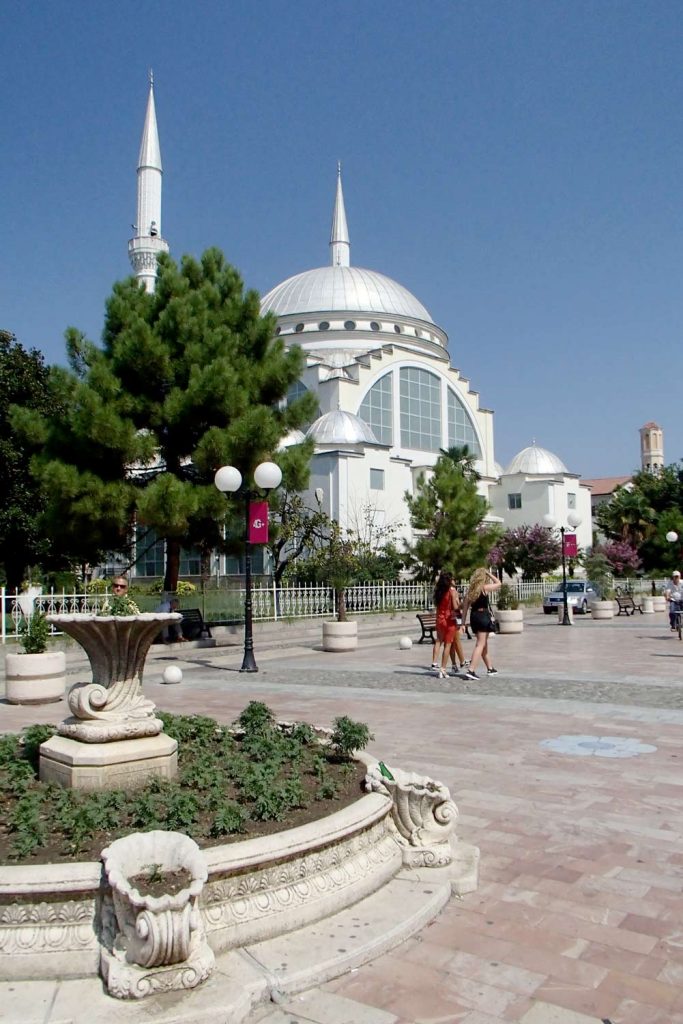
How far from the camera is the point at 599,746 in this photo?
24.7 ft

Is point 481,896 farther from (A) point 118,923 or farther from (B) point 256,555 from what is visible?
(B) point 256,555

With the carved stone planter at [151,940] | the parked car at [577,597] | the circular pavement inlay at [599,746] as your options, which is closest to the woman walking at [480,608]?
the circular pavement inlay at [599,746]

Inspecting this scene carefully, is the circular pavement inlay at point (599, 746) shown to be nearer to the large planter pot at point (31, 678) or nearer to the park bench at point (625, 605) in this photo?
the large planter pot at point (31, 678)

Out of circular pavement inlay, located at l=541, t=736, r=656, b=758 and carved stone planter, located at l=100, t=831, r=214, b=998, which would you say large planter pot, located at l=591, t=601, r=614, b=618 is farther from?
carved stone planter, located at l=100, t=831, r=214, b=998

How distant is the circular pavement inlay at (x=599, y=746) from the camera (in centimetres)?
Result: 726

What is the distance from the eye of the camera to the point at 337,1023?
3.10 m

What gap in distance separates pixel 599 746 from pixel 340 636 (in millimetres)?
10323

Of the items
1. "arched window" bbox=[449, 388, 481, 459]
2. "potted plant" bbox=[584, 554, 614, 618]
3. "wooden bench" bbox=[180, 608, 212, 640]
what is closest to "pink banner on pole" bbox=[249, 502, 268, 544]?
"wooden bench" bbox=[180, 608, 212, 640]

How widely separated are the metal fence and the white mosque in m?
10.3

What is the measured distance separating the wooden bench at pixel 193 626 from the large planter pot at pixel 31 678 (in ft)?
25.1

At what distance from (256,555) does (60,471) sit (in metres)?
18.8

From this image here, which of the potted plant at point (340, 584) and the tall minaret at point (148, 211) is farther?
the tall minaret at point (148, 211)

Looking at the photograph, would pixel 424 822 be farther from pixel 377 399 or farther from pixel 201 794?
pixel 377 399

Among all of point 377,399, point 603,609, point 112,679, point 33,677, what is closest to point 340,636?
point 33,677
